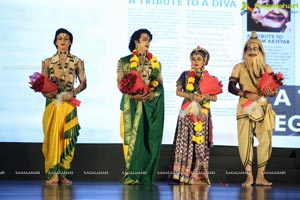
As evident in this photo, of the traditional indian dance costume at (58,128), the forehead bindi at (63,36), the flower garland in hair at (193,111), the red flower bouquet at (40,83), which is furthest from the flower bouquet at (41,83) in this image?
the flower garland in hair at (193,111)

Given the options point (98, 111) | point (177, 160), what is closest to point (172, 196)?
point (177, 160)

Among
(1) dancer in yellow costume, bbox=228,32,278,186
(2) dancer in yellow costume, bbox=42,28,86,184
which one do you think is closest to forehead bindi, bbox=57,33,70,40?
(2) dancer in yellow costume, bbox=42,28,86,184

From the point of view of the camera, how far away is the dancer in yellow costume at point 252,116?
9.09 meters

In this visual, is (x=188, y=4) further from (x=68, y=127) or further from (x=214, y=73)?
(x=68, y=127)

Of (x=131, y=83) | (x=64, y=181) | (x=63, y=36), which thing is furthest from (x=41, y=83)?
(x=64, y=181)

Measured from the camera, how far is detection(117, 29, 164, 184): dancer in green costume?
878 centimetres

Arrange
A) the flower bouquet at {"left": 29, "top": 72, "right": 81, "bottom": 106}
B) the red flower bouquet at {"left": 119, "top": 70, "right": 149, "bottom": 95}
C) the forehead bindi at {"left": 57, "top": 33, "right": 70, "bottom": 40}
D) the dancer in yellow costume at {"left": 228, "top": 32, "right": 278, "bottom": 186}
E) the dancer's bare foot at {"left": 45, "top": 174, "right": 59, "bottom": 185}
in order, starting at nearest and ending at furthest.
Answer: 1. the red flower bouquet at {"left": 119, "top": 70, "right": 149, "bottom": 95}
2. the flower bouquet at {"left": 29, "top": 72, "right": 81, "bottom": 106}
3. the dancer's bare foot at {"left": 45, "top": 174, "right": 59, "bottom": 185}
4. the forehead bindi at {"left": 57, "top": 33, "right": 70, "bottom": 40}
5. the dancer in yellow costume at {"left": 228, "top": 32, "right": 278, "bottom": 186}

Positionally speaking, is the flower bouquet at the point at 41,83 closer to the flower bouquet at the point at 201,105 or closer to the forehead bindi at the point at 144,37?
the forehead bindi at the point at 144,37

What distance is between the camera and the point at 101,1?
9820 mm

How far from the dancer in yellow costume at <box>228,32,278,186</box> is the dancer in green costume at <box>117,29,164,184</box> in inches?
34.5

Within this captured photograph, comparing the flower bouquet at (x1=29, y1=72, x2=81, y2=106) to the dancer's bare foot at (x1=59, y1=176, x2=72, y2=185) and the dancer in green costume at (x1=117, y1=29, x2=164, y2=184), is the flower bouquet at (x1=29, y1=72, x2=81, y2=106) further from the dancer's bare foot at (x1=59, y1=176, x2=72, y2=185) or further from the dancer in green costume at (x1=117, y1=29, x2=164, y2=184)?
the dancer's bare foot at (x1=59, y1=176, x2=72, y2=185)

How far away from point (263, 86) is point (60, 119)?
84.0 inches

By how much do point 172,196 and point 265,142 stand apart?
270cm

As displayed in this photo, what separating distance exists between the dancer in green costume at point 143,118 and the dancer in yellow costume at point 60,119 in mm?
517
